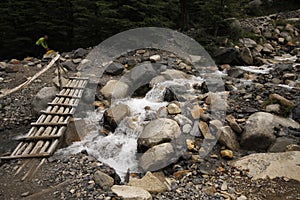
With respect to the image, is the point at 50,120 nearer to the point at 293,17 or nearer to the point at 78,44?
the point at 78,44

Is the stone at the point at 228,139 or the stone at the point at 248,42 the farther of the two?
the stone at the point at 248,42

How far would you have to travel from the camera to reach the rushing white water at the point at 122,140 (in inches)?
242

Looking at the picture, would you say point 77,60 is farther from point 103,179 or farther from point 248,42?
point 248,42

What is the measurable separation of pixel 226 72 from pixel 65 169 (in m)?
8.02

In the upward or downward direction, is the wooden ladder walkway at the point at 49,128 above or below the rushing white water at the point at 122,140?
above

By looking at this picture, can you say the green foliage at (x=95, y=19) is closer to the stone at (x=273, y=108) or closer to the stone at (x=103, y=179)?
the stone at (x=273, y=108)

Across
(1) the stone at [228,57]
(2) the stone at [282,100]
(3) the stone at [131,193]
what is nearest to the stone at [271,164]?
(2) the stone at [282,100]

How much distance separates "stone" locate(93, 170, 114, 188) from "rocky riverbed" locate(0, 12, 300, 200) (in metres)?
0.02

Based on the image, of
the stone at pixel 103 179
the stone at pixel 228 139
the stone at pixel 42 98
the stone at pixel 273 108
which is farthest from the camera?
the stone at pixel 42 98

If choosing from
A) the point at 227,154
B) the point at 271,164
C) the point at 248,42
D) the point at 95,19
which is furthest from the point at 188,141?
the point at 95,19

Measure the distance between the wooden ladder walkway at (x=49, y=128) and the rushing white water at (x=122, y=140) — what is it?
0.40m

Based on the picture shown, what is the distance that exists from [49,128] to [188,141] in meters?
3.61

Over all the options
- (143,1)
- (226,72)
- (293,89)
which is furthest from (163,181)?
(143,1)

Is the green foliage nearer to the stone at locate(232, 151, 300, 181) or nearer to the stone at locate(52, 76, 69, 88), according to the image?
the stone at locate(52, 76, 69, 88)
